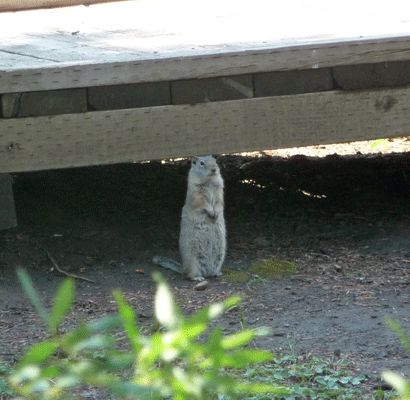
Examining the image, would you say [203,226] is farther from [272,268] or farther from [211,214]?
[272,268]

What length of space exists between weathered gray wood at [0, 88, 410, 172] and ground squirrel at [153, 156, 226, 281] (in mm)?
806

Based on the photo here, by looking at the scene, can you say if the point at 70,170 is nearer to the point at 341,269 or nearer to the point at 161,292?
the point at 341,269

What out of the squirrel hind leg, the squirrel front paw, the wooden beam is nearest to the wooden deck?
the squirrel front paw

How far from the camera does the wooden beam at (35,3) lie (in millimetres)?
6719

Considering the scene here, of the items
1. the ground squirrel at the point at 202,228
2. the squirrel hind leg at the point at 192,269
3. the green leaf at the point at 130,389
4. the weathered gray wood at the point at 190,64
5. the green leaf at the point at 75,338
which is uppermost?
the green leaf at the point at 75,338

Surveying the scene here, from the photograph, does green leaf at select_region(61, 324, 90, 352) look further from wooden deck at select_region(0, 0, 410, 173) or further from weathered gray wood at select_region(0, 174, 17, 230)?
weathered gray wood at select_region(0, 174, 17, 230)

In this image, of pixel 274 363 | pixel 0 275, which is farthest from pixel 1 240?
pixel 274 363

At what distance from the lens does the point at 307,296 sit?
163 inches

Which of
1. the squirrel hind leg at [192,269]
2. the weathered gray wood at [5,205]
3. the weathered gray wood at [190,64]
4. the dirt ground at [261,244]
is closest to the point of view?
the dirt ground at [261,244]

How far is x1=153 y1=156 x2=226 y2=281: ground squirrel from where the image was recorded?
4910 mm

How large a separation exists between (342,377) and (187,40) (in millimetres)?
2918

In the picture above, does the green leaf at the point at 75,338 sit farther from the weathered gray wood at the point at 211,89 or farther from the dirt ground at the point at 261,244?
the weathered gray wood at the point at 211,89

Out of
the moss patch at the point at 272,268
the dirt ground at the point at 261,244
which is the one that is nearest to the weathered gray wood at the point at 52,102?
the dirt ground at the point at 261,244

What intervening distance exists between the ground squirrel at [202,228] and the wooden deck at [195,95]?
810 mm
